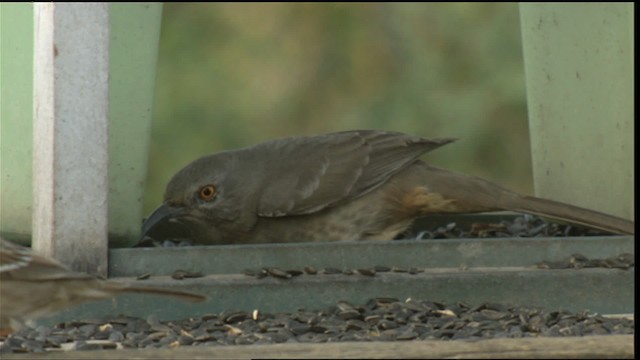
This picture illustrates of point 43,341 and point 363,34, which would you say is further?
point 363,34

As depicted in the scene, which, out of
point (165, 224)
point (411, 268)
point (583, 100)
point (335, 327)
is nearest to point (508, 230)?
point (583, 100)

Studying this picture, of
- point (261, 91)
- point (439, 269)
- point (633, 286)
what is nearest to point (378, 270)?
point (439, 269)

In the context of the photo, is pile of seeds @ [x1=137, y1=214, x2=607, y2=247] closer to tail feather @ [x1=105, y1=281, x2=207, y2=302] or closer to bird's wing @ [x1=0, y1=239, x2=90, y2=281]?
bird's wing @ [x1=0, y1=239, x2=90, y2=281]

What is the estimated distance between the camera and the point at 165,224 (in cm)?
721

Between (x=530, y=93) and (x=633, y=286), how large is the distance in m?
1.43

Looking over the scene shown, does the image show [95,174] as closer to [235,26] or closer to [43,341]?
[43,341]

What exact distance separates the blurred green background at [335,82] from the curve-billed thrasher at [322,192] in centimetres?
246

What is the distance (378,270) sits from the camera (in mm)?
6117

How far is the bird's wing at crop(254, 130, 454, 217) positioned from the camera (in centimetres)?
732

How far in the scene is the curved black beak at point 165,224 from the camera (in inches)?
278

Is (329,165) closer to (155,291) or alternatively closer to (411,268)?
(411,268)

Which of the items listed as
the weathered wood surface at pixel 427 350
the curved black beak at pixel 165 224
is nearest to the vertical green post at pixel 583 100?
the curved black beak at pixel 165 224

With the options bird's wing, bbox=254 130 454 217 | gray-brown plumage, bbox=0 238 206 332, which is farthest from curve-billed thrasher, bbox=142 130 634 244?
gray-brown plumage, bbox=0 238 206 332

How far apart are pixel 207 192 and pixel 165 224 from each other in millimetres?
379
